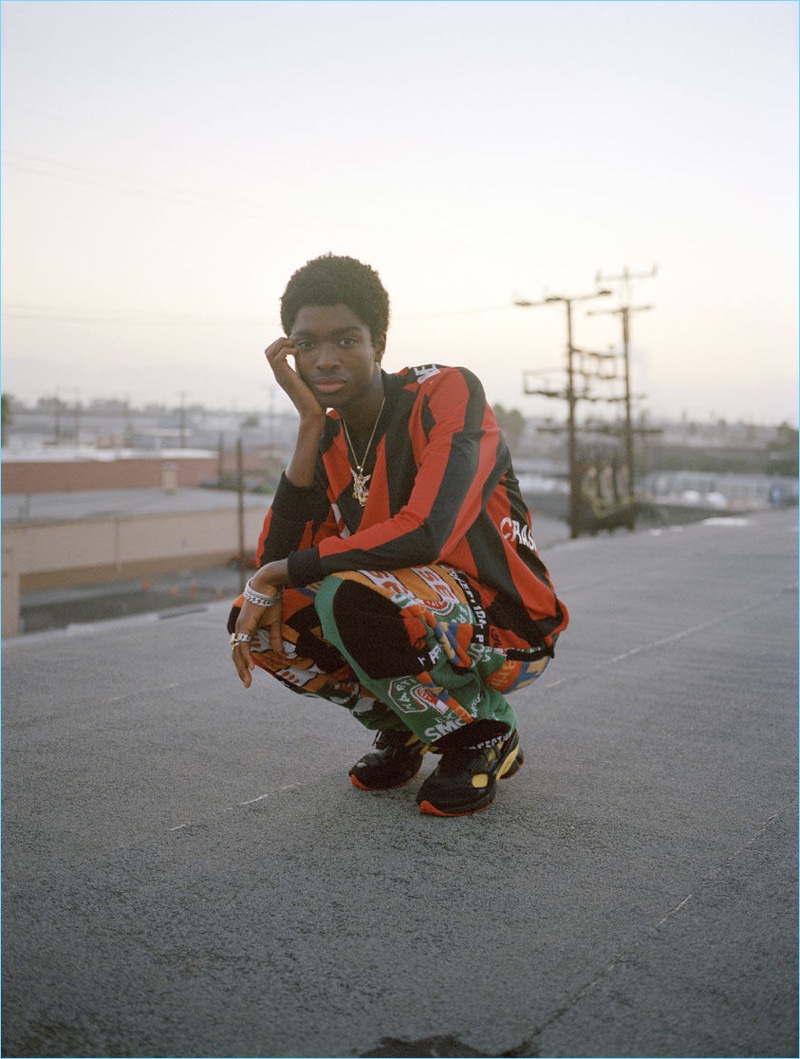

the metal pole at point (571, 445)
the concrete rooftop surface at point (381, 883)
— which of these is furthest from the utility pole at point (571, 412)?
the concrete rooftop surface at point (381, 883)

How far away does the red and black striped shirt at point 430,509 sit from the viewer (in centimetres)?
172

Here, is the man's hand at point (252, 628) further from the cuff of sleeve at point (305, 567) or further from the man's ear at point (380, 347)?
the man's ear at point (380, 347)

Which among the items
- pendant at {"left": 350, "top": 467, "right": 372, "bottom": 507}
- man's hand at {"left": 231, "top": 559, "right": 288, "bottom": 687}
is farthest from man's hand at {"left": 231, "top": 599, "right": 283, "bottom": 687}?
pendant at {"left": 350, "top": 467, "right": 372, "bottom": 507}

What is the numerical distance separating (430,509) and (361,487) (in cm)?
27

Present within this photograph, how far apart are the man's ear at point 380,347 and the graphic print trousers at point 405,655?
1.51 feet

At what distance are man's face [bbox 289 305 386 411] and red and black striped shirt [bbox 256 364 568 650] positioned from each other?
85 mm

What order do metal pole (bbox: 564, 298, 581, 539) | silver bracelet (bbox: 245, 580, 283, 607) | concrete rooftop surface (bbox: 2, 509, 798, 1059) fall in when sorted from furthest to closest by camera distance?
metal pole (bbox: 564, 298, 581, 539), silver bracelet (bbox: 245, 580, 283, 607), concrete rooftop surface (bbox: 2, 509, 798, 1059)

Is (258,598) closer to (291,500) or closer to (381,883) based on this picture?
(291,500)

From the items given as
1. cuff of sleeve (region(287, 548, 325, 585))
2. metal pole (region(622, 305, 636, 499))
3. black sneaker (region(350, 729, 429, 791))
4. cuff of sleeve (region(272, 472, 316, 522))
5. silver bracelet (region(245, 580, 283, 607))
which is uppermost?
metal pole (region(622, 305, 636, 499))

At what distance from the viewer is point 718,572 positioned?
5992 millimetres

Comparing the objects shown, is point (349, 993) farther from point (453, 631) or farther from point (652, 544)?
point (652, 544)

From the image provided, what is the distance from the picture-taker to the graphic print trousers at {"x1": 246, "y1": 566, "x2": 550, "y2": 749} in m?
1.67

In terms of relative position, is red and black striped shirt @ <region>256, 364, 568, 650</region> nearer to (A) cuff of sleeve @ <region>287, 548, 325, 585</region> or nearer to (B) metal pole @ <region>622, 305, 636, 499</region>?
(A) cuff of sleeve @ <region>287, 548, 325, 585</region>

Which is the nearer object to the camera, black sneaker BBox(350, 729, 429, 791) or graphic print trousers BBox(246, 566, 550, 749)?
graphic print trousers BBox(246, 566, 550, 749)
